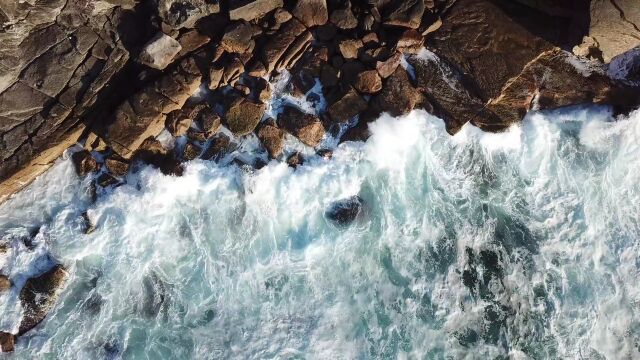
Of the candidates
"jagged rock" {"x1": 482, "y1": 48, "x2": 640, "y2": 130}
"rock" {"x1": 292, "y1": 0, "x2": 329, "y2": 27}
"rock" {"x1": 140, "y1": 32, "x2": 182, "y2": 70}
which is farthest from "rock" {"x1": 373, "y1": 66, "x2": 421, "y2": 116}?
"rock" {"x1": 140, "y1": 32, "x2": 182, "y2": 70}

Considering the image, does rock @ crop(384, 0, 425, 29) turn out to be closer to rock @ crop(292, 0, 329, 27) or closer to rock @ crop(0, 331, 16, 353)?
rock @ crop(292, 0, 329, 27)

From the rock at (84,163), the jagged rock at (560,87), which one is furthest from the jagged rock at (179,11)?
the jagged rock at (560,87)

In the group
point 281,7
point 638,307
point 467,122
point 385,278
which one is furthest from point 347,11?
point 638,307

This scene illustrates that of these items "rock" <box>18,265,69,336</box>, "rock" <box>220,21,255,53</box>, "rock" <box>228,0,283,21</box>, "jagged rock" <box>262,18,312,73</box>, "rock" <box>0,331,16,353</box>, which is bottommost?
"rock" <box>0,331,16,353</box>

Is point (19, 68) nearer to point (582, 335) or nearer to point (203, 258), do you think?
point (203, 258)

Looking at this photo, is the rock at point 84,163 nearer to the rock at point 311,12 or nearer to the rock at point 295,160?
the rock at point 295,160

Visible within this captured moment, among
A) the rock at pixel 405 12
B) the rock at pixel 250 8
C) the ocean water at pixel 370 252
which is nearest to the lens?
the rock at pixel 250 8
